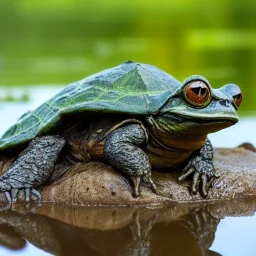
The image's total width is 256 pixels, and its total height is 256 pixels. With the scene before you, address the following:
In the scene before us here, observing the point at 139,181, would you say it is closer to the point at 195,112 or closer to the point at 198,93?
the point at 195,112

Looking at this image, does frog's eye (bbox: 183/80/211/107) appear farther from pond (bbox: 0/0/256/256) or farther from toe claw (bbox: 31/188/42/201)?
toe claw (bbox: 31/188/42/201)

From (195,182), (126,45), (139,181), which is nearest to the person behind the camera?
(139,181)

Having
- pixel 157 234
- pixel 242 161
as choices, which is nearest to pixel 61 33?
pixel 242 161

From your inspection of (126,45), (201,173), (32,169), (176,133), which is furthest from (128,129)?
(126,45)

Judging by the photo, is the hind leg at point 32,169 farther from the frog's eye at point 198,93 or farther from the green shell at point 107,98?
the frog's eye at point 198,93

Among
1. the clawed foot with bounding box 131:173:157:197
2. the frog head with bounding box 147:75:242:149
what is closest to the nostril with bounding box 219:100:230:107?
the frog head with bounding box 147:75:242:149

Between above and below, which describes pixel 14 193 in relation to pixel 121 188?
below

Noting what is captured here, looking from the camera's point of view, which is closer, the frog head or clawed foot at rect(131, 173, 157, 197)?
the frog head
